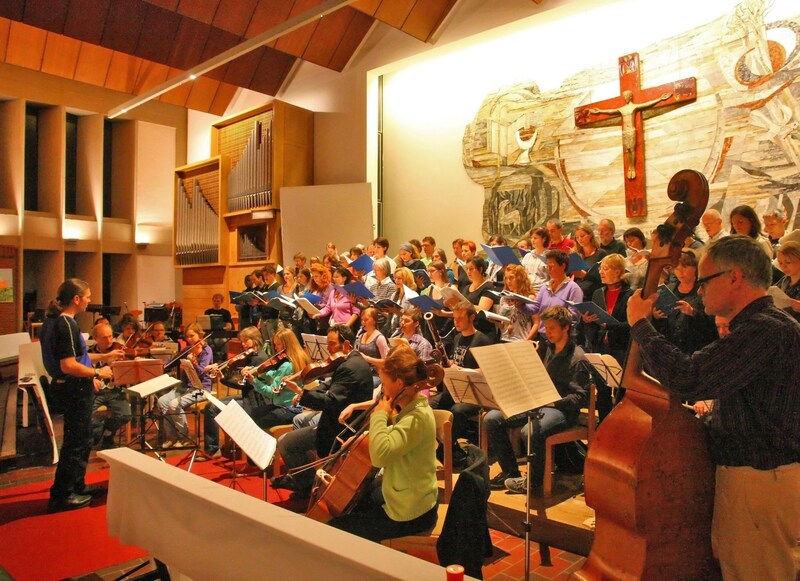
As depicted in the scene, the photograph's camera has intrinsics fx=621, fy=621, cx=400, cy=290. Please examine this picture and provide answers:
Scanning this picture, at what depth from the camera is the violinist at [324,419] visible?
14.0 feet

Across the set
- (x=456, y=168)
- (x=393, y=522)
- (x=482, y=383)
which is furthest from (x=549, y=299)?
(x=456, y=168)

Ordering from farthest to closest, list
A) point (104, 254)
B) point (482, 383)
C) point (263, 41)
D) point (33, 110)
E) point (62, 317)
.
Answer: point (104, 254)
point (33, 110)
point (263, 41)
point (62, 317)
point (482, 383)

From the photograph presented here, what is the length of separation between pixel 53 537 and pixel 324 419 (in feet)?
6.17

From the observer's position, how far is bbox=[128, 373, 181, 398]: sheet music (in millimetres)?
5168

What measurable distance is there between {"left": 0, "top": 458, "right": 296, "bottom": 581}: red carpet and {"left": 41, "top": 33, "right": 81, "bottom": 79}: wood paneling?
9.95 m

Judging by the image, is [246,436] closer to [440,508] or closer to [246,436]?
[246,436]

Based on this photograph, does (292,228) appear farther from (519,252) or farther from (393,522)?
(393,522)

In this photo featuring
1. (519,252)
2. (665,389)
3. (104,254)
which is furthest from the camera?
(104,254)

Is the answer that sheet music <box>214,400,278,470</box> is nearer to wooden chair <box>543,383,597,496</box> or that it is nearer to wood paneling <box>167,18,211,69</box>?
wooden chair <box>543,383,597,496</box>

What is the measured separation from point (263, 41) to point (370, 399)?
624 centimetres

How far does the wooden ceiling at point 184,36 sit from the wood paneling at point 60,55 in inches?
0.7

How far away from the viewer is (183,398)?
6.13m

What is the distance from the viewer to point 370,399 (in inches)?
180

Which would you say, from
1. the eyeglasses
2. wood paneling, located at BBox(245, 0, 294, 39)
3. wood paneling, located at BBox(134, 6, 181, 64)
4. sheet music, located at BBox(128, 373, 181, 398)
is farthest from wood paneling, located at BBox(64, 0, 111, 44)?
the eyeglasses
